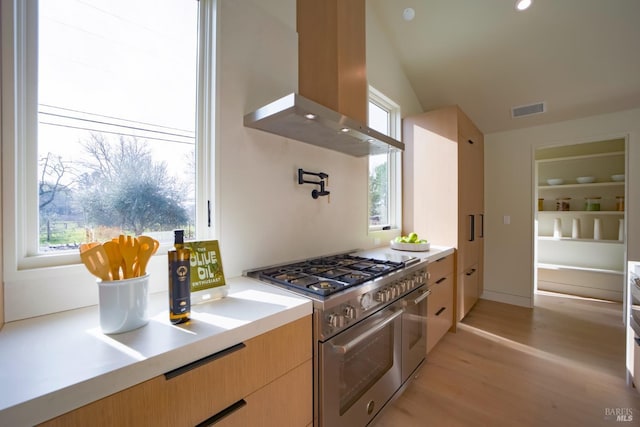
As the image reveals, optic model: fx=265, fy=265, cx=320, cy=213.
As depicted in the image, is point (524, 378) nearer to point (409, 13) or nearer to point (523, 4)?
point (523, 4)

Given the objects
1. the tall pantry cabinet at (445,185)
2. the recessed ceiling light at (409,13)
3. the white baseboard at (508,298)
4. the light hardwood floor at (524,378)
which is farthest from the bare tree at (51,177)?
the white baseboard at (508,298)

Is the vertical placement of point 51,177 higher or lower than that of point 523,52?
lower

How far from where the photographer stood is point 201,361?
0.75m

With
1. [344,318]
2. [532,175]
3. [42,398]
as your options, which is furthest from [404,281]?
[532,175]

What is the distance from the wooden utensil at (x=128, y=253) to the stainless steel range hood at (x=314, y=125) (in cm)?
83

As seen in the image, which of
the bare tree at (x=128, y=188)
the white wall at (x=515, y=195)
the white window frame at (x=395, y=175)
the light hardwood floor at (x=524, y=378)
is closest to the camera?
the bare tree at (x=128, y=188)

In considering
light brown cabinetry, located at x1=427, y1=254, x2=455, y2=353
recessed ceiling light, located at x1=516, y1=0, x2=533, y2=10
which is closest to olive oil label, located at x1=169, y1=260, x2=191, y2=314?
light brown cabinetry, located at x1=427, y1=254, x2=455, y2=353

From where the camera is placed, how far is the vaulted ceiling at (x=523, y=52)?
7.68 feet

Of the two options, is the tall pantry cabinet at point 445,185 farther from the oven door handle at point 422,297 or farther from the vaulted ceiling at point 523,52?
the oven door handle at point 422,297

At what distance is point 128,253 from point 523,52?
12.0 feet

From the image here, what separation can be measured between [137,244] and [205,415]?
1.83 feet

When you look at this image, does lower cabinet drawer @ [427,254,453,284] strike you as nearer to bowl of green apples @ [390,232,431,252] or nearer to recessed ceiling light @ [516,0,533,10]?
bowl of green apples @ [390,232,431,252]

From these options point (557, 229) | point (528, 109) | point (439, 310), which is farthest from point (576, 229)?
point (439, 310)

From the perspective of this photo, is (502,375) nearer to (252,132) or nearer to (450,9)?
(252,132)
